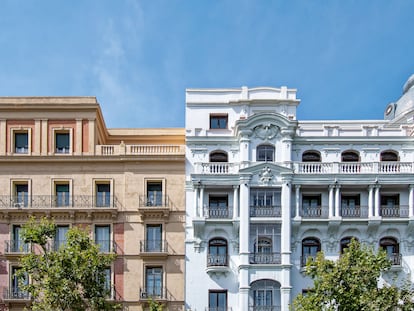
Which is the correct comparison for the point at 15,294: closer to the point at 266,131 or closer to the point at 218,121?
the point at 218,121

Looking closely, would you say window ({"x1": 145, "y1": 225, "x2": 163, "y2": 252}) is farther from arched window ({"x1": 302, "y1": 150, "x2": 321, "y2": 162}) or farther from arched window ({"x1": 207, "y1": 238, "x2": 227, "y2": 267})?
arched window ({"x1": 302, "y1": 150, "x2": 321, "y2": 162})

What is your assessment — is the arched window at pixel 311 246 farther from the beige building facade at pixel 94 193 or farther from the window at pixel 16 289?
the window at pixel 16 289

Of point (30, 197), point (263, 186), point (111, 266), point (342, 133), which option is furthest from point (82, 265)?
point (342, 133)

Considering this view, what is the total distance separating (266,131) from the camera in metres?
47.3

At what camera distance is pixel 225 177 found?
46.7m

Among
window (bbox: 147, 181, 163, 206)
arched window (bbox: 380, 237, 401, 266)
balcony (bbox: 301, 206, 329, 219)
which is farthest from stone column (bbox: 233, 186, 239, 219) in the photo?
arched window (bbox: 380, 237, 401, 266)

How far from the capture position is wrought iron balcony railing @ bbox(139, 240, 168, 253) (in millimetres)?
46594

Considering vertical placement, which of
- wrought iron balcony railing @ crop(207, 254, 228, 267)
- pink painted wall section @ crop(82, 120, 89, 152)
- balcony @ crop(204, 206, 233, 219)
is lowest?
wrought iron balcony railing @ crop(207, 254, 228, 267)

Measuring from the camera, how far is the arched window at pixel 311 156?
4795 centimetres

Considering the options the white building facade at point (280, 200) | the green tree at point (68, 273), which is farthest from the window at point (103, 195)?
the green tree at point (68, 273)

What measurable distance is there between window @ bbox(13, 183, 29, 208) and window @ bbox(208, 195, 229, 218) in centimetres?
1192

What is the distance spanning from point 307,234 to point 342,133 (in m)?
7.08

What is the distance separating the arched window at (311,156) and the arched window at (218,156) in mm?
5140

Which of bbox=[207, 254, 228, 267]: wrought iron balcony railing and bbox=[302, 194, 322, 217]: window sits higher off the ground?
bbox=[302, 194, 322, 217]: window
